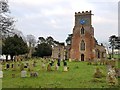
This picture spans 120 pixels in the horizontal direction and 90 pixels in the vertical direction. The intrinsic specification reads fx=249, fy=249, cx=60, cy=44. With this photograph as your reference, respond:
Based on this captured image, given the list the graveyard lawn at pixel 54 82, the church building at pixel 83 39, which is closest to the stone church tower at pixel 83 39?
the church building at pixel 83 39

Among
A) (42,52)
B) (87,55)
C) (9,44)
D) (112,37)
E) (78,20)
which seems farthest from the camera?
(112,37)

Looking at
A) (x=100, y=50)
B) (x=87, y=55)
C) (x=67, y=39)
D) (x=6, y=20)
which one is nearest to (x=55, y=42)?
(x=67, y=39)

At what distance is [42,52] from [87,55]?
23.4 m

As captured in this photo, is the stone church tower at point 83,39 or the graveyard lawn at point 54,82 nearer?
the graveyard lawn at point 54,82

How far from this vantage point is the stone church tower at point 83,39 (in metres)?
66.5

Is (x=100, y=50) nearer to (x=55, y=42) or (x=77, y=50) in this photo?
(x=77, y=50)

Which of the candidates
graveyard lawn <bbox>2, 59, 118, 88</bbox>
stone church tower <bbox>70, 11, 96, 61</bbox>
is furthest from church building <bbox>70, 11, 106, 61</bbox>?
graveyard lawn <bbox>2, 59, 118, 88</bbox>

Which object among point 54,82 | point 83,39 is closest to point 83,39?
point 83,39

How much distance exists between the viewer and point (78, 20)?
7044 cm

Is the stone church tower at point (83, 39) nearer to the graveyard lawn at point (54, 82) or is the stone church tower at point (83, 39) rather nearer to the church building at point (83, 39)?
the church building at point (83, 39)

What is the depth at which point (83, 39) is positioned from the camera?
68.3 m

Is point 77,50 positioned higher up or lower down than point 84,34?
lower down

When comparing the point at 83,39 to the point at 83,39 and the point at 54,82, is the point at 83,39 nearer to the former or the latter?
the point at 83,39

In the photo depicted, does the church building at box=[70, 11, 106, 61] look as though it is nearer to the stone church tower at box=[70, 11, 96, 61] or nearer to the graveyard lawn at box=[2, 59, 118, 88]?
the stone church tower at box=[70, 11, 96, 61]
